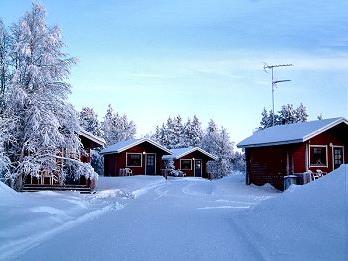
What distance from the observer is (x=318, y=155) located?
29062 mm

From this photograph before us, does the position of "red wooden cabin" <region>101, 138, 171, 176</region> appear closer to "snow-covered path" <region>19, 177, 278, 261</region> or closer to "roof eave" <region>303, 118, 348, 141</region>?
"roof eave" <region>303, 118, 348, 141</region>

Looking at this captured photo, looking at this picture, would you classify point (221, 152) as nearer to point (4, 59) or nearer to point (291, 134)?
point (291, 134)

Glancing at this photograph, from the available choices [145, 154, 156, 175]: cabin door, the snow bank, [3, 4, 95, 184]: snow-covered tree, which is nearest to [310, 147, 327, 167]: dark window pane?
[3, 4, 95, 184]: snow-covered tree

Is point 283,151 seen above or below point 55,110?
below

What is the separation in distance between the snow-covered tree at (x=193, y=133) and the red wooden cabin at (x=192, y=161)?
28.7 m

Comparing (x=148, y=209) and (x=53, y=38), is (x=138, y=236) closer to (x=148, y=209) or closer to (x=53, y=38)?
(x=148, y=209)

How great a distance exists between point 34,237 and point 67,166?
15.8m

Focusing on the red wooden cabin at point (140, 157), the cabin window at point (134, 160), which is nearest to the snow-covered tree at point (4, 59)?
the red wooden cabin at point (140, 157)

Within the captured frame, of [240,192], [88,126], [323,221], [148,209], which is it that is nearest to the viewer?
[323,221]

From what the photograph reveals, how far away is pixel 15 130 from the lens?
23.6 metres

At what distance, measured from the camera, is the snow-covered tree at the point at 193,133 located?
85750mm

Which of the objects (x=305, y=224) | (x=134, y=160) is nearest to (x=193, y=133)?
(x=134, y=160)

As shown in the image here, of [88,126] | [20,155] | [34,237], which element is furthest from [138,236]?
[88,126]

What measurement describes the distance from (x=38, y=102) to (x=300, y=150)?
52.6 ft
